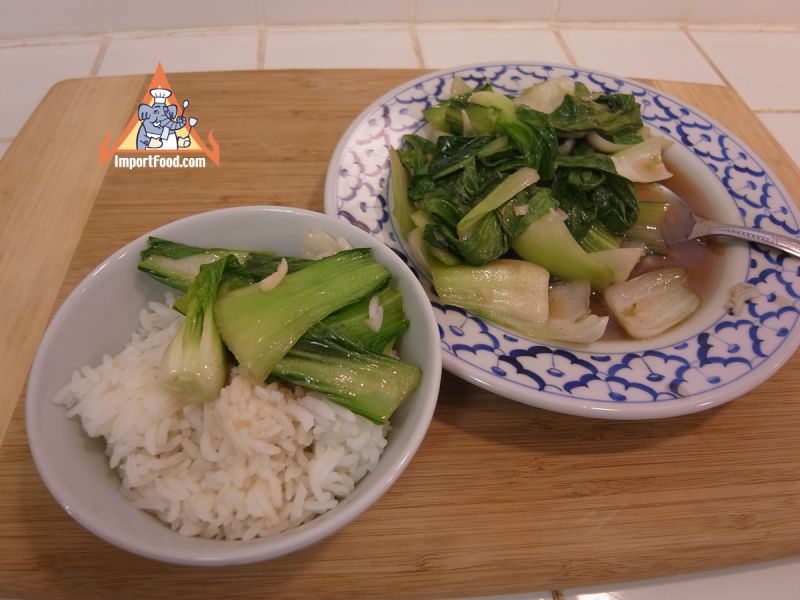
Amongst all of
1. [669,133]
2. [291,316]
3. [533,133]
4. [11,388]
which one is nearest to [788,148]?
[669,133]

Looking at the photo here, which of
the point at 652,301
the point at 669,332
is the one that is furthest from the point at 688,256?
the point at 669,332

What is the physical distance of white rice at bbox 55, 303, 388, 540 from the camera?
1073 millimetres

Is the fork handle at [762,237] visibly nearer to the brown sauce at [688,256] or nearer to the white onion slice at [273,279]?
the brown sauce at [688,256]

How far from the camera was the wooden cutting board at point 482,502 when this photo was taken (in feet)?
4.13

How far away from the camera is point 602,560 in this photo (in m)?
1.30

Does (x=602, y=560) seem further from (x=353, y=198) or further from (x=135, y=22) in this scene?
(x=135, y=22)

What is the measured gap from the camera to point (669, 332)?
1.60 meters

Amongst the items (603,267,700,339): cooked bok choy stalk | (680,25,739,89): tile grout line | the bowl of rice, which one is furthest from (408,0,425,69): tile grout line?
the bowl of rice

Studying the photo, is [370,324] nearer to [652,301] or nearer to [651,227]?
[652,301]

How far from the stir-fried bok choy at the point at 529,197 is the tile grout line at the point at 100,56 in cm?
205

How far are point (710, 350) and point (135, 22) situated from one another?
3318mm

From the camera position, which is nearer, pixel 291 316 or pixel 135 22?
pixel 291 316

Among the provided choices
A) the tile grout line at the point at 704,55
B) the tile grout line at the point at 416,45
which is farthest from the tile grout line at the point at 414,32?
the tile grout line at the point at 704,55

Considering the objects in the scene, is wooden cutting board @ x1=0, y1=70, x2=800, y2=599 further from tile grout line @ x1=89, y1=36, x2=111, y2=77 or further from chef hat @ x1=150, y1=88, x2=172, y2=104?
tile grout line @ x1=89, y1=36, x2=111, y2=77
